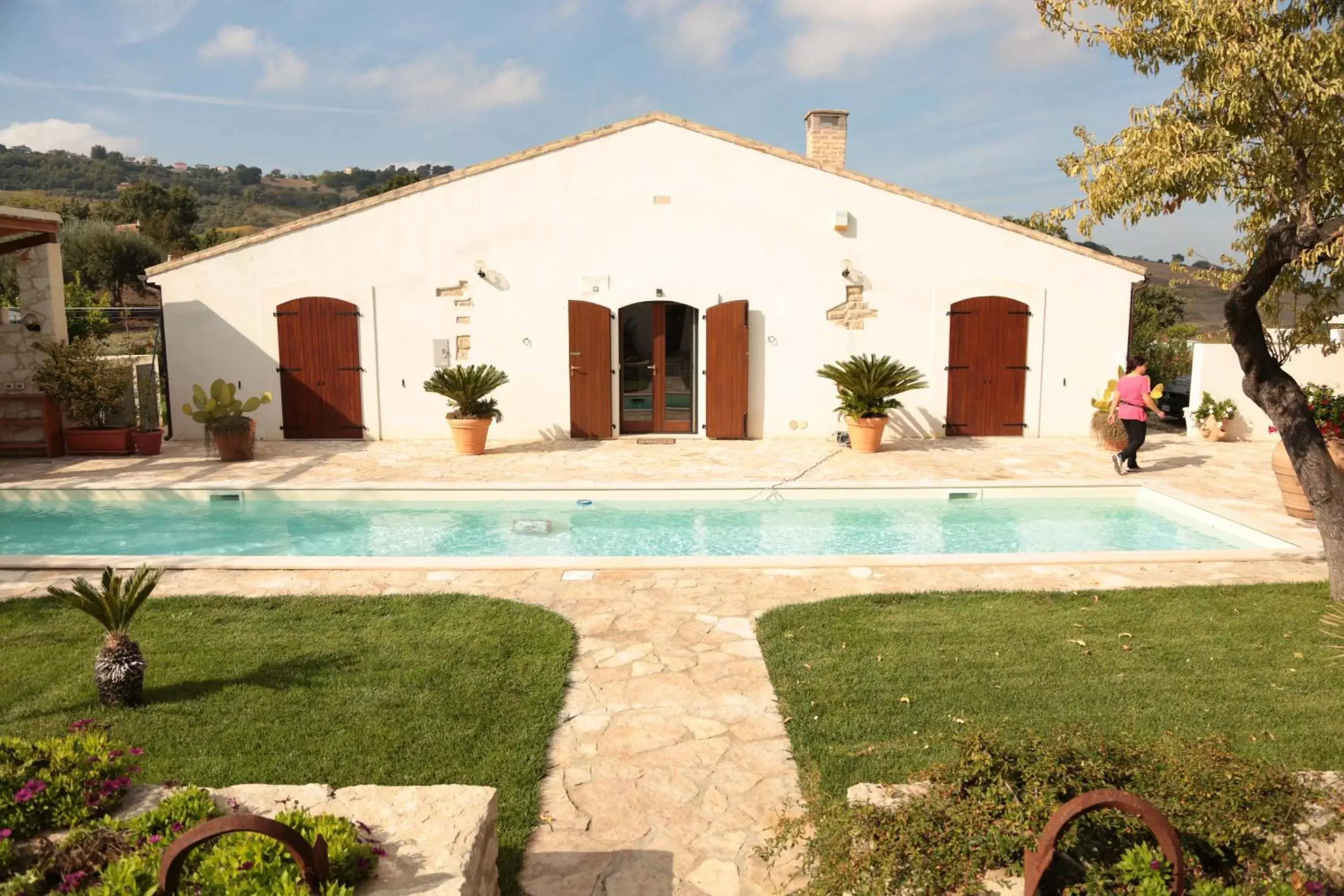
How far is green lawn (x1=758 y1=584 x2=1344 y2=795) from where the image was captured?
13.8 feet

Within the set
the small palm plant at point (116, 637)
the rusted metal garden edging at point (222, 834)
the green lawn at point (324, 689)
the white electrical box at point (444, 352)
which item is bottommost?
the green lawn at point (324, 689)

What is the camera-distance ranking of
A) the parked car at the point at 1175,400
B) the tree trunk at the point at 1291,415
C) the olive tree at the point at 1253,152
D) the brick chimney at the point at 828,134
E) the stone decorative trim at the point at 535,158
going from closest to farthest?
the olive tree at the point at 1253,152 < the tree trunk at the point at 1291,415 < the stone decorative trim at the point at 535,158 < the brick chimney at the point at 828,134 < the parked car at the point at 1175,400

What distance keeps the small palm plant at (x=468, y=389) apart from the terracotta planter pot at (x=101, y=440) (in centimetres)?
415

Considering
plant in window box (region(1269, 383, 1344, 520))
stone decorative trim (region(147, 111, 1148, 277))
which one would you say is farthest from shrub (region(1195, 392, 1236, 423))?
plant in window box (region(1269, 383, 1344, 520))

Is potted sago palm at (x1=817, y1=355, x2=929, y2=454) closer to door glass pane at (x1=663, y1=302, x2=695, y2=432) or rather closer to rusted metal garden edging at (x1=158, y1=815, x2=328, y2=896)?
door glass pane at (x1=663, y1=302, x2=695, y2=432)

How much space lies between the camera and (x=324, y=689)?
15.9ft

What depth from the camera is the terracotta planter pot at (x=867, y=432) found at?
12.8 meters

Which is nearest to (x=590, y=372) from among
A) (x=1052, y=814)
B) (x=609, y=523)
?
(x=609, y=523)

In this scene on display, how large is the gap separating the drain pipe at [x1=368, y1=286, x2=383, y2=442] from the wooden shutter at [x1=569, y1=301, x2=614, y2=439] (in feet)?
9.56

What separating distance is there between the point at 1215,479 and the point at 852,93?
8.43 meters

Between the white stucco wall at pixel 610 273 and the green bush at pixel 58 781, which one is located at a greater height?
the white stucco wall at pixel 610 273

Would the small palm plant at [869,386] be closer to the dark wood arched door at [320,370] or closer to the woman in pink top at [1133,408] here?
the woman in pink top at [1133,408]

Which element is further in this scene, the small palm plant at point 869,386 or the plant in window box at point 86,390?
the small palm plant at point 869,386

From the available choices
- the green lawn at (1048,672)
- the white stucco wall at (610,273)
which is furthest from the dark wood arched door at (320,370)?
the green lawn at (1048,672)
